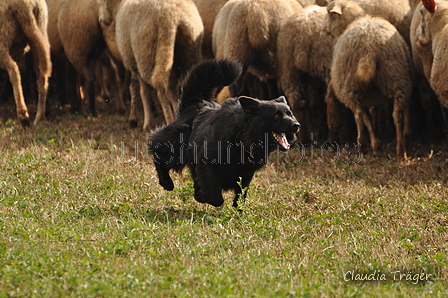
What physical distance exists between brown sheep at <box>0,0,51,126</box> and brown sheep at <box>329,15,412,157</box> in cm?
432

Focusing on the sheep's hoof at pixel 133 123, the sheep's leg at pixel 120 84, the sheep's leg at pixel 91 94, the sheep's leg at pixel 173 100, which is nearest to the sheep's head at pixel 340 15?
the sheep's leg at pixel 173 100

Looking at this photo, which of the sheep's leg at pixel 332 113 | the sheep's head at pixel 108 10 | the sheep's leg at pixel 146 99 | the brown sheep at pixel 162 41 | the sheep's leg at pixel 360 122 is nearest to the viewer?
the sheep's leg at pixel 360 122

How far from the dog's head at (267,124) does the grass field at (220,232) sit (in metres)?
0.61

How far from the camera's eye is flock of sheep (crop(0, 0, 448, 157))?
26.6ft

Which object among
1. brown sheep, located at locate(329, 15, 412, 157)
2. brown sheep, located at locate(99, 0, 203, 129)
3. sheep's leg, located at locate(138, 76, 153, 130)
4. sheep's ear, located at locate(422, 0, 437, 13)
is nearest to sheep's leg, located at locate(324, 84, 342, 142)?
brown sheep, located at locate(329, 15, 412, 157)

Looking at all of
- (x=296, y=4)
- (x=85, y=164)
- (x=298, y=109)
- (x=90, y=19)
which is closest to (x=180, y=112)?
(x=85, y=164)

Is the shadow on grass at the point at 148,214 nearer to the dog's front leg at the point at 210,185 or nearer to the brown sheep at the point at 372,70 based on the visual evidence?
the dog's front leg at the point at 210,185

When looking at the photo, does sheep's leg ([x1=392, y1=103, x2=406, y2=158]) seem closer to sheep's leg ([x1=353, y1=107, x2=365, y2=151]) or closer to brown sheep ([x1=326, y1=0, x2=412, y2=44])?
sheep's leg ([x1=353, y1=107, x2=365, y2=151])

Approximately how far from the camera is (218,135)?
525cm

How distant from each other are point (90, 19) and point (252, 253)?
7.79 metres

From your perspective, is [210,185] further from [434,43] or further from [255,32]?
[255,32]

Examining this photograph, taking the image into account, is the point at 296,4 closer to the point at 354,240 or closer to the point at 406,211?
the point at 406,211

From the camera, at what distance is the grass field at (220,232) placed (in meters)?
3.66

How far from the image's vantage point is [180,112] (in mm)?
5992
